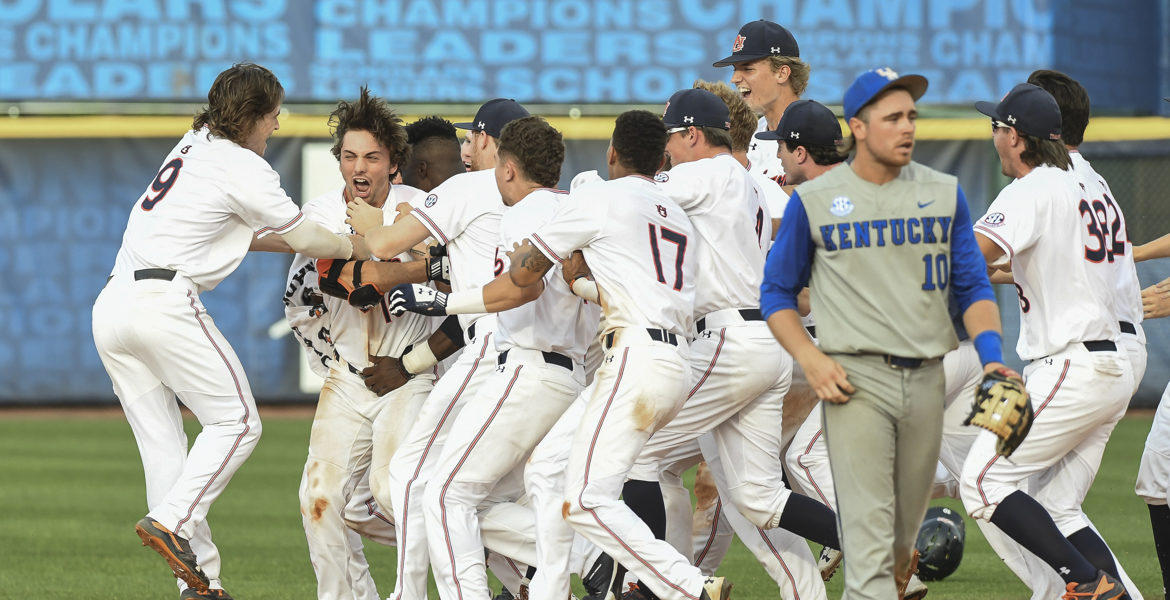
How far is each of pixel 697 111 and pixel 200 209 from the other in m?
2.23

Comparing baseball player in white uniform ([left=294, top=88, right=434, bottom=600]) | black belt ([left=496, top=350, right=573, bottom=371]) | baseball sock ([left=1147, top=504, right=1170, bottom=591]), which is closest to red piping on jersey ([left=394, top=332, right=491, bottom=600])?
black belt ([left=496, top=350, right=573, bottom=371])

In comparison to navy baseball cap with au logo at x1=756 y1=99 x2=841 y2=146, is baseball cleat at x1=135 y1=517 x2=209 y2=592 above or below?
below

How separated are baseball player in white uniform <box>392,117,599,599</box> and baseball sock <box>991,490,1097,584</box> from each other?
71.8 inches

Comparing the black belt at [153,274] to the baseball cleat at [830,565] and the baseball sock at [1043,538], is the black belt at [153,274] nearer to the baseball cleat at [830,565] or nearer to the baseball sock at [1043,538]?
the baseball cleat at [830,565]

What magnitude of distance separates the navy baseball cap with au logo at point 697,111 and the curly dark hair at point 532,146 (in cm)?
52

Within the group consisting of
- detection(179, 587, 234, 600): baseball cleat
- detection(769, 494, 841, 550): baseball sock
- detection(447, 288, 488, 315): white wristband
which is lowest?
detection(179, 587, 234, 600): baseball cleat

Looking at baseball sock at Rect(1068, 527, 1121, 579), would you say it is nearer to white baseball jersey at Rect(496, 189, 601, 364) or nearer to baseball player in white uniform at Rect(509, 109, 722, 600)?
baseball player in white uniform at Rect(509, 109, 722, 600)

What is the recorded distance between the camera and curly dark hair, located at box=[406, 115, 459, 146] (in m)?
7.76

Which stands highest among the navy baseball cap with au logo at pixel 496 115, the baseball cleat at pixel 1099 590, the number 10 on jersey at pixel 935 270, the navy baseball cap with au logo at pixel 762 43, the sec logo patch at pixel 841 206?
the navy baseball cap with au logo at pixel 762 43

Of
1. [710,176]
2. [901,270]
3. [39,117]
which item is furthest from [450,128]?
[39,117]

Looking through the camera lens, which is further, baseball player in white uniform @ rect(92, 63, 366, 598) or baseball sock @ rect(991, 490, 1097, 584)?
baseball player in white uniform @ rect(92, 63, 366, 598)

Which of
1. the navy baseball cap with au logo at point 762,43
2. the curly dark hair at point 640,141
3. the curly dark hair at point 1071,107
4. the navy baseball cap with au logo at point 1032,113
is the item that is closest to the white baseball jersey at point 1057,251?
the navy baseball cap with au logo at point 1032,113

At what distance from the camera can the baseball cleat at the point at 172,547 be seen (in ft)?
19.7

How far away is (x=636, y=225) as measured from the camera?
571 cm
